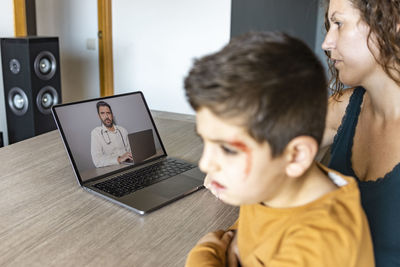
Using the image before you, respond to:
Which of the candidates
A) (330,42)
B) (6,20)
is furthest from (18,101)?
(330,42)

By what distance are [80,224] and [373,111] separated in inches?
28.4

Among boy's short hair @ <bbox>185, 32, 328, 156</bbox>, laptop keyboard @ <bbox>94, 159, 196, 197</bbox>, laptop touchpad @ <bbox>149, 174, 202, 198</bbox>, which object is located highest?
boy's short hair @ <bbox>185, 32, 328, 156</bbox>

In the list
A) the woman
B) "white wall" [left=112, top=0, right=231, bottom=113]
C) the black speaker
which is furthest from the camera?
"white wall" [left=112, top=0, right=231, bottom=113]

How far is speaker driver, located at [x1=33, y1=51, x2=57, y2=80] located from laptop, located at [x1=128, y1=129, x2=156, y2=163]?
86.0 inches

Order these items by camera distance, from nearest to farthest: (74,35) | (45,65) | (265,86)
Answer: (265,86)
(45,65)
(74,35)

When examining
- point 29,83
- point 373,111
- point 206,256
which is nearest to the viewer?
point 206,256

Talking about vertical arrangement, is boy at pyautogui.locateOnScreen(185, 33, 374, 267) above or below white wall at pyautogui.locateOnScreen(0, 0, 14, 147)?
below

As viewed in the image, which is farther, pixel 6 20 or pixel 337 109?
pixel 6 20

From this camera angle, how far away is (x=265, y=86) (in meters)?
0.52

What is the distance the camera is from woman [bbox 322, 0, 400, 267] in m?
0.84

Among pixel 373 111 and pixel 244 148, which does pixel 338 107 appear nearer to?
pixel 373 111

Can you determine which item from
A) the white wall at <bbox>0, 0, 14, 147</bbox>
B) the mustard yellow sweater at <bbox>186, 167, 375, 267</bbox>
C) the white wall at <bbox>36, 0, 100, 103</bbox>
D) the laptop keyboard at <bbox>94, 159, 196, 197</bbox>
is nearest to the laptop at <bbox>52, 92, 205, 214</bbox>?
the laptop keyboard at <bbox>94, 159, 196, 197</bbox>

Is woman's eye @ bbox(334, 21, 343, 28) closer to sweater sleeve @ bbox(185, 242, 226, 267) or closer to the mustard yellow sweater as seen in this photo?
the mustard yellow sweater

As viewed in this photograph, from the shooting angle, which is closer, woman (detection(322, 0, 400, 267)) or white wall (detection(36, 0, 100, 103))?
woman (detection(322, 0, 400, 267))
